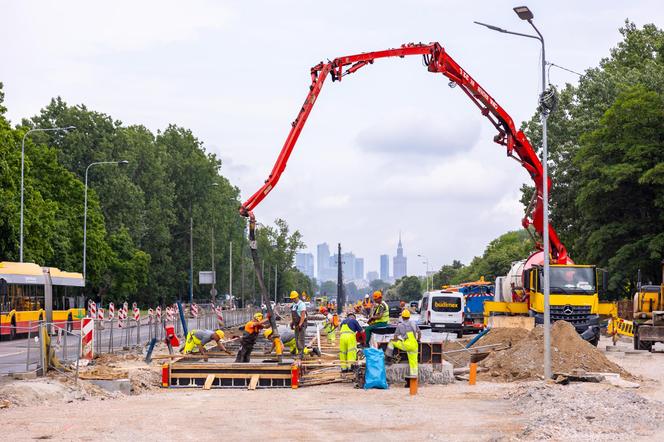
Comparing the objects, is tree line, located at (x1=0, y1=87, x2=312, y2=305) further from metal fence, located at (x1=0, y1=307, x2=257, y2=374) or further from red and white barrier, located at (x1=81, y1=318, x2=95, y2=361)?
red and white barrier, located at (x1=81, y1=318, x2=95, y2=361)

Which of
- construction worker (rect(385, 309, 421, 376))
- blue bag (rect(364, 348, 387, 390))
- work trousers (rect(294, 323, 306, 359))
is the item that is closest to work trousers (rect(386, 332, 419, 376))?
construction worker (rect(385, 309, 421, 376))

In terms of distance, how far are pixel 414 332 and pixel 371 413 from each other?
17.2 feet

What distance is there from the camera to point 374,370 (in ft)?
73.7

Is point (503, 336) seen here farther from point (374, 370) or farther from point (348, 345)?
point (374, 370)

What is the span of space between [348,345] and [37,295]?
26048 mm

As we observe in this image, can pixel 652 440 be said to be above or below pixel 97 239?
below

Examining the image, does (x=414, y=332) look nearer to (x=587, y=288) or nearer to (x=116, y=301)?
(x=587, y=288)

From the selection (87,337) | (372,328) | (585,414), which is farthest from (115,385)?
(585,414)

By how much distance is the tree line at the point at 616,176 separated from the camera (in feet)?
180

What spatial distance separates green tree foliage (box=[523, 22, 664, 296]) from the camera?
54.6 m

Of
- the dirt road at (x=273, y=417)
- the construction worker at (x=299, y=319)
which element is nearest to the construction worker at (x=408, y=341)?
the dirt road at (x=273, y=417)

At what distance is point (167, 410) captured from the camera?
60.0 feet

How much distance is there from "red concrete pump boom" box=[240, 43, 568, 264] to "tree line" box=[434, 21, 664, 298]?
703 inches

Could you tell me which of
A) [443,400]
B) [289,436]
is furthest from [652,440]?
[443,400]
